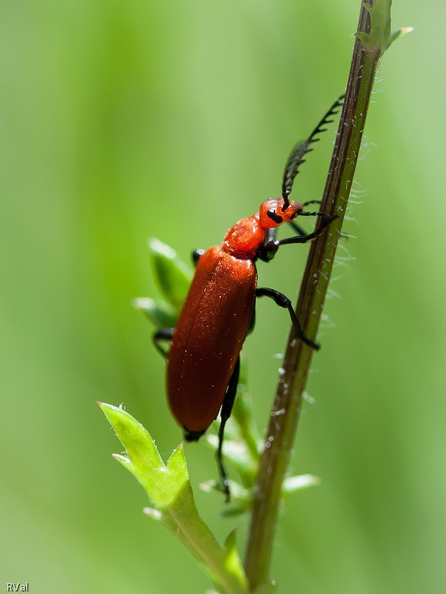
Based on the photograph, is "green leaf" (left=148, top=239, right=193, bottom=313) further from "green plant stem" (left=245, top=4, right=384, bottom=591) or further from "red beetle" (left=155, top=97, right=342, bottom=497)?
"green plant stem" (left=245, top=4, right=384, bottom=591)

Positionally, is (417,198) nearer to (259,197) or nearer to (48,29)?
(259,197)

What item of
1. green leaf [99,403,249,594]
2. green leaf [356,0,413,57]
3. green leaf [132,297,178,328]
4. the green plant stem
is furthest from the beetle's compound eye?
green leaf [99,403,249,594]

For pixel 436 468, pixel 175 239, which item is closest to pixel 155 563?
pixel 436 468

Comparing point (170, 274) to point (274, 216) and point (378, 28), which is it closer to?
point (274, 216)

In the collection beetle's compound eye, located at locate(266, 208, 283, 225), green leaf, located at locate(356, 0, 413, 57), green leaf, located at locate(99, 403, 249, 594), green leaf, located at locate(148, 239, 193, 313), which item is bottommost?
green leaf, located at locate(99, 403, 249, 594)

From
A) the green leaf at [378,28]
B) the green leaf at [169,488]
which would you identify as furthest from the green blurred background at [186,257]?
the green leaf at [378,28]

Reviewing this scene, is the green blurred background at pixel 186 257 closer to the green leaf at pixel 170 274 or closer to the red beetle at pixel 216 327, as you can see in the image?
the red beetle at pixel 216 327
